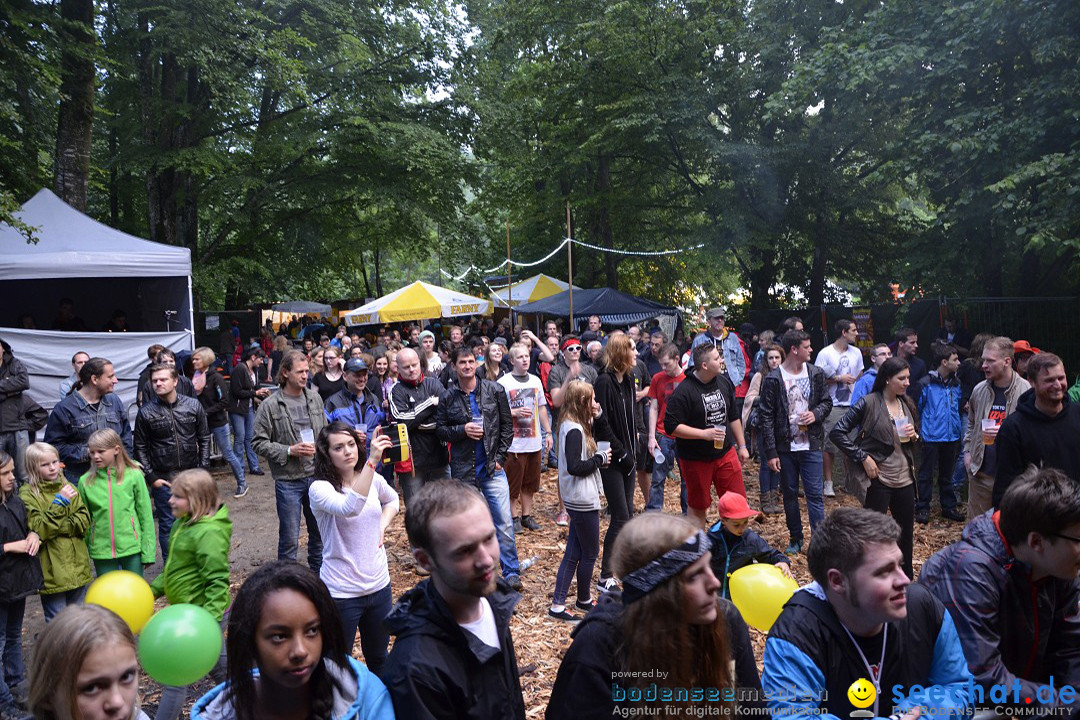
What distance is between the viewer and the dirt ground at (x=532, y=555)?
5.35m

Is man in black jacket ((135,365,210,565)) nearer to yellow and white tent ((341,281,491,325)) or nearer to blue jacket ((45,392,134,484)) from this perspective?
blue jacket ((45,392,134,484))

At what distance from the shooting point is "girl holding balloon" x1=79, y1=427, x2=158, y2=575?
555cm

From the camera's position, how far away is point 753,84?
18.6 m

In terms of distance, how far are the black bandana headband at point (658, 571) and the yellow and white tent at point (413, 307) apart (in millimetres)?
18993

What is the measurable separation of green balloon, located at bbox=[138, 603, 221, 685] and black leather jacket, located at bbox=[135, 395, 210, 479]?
369cm

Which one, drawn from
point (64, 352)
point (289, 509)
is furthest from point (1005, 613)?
point (64, 352)

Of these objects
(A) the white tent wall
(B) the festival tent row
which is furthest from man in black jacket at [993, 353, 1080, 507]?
(B) the festival tent row

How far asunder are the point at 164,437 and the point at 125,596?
2.71 meters

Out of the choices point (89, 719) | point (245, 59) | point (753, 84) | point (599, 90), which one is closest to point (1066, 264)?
point (753, 84)

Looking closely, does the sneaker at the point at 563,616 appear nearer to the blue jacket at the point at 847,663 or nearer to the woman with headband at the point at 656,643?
the blue jacket at the point at 847,663

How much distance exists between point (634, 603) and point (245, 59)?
1721 centimetres

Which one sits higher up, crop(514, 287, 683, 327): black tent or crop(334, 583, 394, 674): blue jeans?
crop(514, 287, 683, 327): black tent

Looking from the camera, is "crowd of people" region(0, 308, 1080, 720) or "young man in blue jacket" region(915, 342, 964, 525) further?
"young man in blue jacket" region(915, 342, 964, 525)

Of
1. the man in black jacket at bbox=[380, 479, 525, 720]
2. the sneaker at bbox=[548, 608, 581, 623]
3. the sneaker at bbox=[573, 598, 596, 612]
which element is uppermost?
the man in black jacket at bbox=[380, 479, 525, 720]
